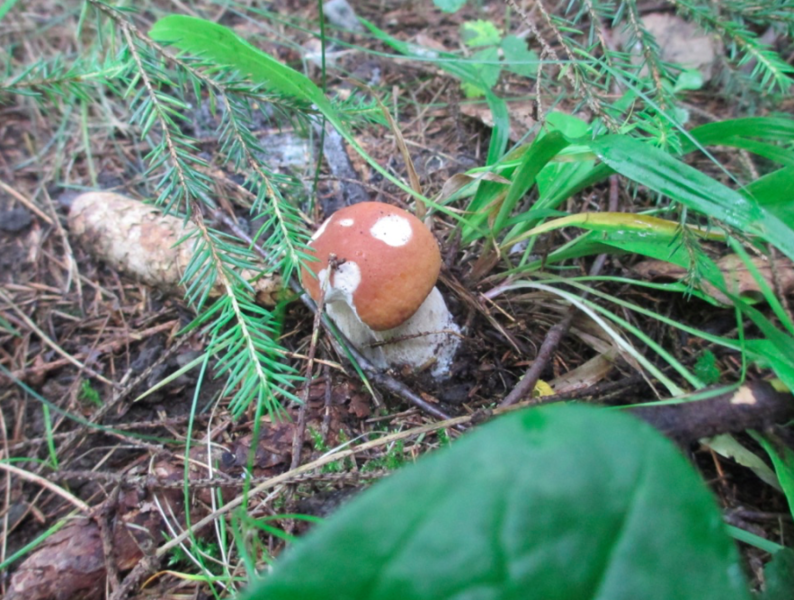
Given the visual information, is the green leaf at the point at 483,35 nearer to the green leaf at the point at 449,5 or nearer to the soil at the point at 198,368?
the soil at the point at 198,368

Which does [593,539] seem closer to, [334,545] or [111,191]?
[334,545]

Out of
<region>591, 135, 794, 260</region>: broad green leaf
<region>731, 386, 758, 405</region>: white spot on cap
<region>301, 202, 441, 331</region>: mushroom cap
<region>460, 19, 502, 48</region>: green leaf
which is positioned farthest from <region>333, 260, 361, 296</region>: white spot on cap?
<region>460, 19, 502, 48</region>: green leaf

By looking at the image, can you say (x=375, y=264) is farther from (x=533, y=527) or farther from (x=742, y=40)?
(x=742, y=40)

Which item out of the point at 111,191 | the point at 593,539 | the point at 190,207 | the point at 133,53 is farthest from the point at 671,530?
the point at 111,191

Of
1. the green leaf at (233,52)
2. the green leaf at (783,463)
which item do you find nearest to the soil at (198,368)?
the green leaf at (783,463)

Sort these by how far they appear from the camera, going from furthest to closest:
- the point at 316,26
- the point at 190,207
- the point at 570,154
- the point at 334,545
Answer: the point at 316,26, the point at 570,154, the point at 190,207, the point at 334,545
